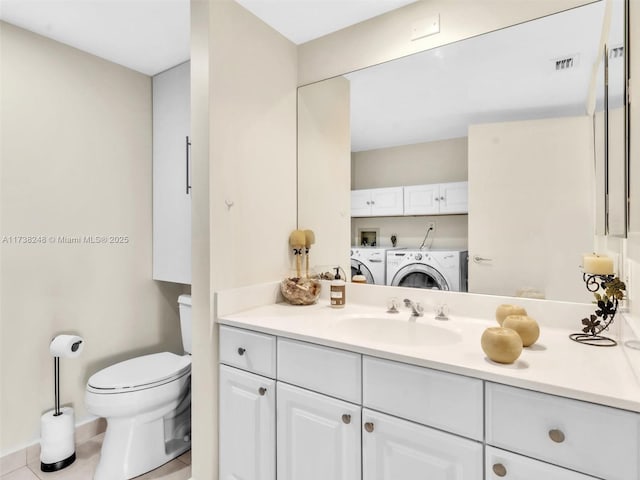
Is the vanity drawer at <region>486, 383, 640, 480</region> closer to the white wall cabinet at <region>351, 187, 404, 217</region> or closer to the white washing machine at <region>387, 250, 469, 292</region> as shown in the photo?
the white washing machine at <region>387, 250, 469, 292</region>

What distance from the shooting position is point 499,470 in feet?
3.04

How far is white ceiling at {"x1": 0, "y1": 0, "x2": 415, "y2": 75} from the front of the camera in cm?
166

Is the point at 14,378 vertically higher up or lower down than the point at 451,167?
lower down

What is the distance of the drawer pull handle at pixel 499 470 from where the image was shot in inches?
36.3

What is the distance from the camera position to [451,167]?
5.22 feet

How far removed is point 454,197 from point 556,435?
1.00m

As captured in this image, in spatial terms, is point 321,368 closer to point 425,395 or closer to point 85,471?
point 425,395

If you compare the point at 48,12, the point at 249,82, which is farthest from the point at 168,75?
the point at 249,82

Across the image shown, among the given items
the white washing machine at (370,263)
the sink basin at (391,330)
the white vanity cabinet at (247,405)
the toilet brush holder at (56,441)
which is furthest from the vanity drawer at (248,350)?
the toilet brush holder at (56,441)

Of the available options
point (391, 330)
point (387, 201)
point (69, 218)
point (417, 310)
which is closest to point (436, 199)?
point (387, 201)

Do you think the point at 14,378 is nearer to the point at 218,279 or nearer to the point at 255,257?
the point at 218,279

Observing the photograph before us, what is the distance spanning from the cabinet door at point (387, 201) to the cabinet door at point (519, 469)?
42.2 inches

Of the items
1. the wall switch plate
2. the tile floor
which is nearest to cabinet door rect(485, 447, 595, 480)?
the tile floor

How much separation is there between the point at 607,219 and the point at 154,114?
8.49 feet
